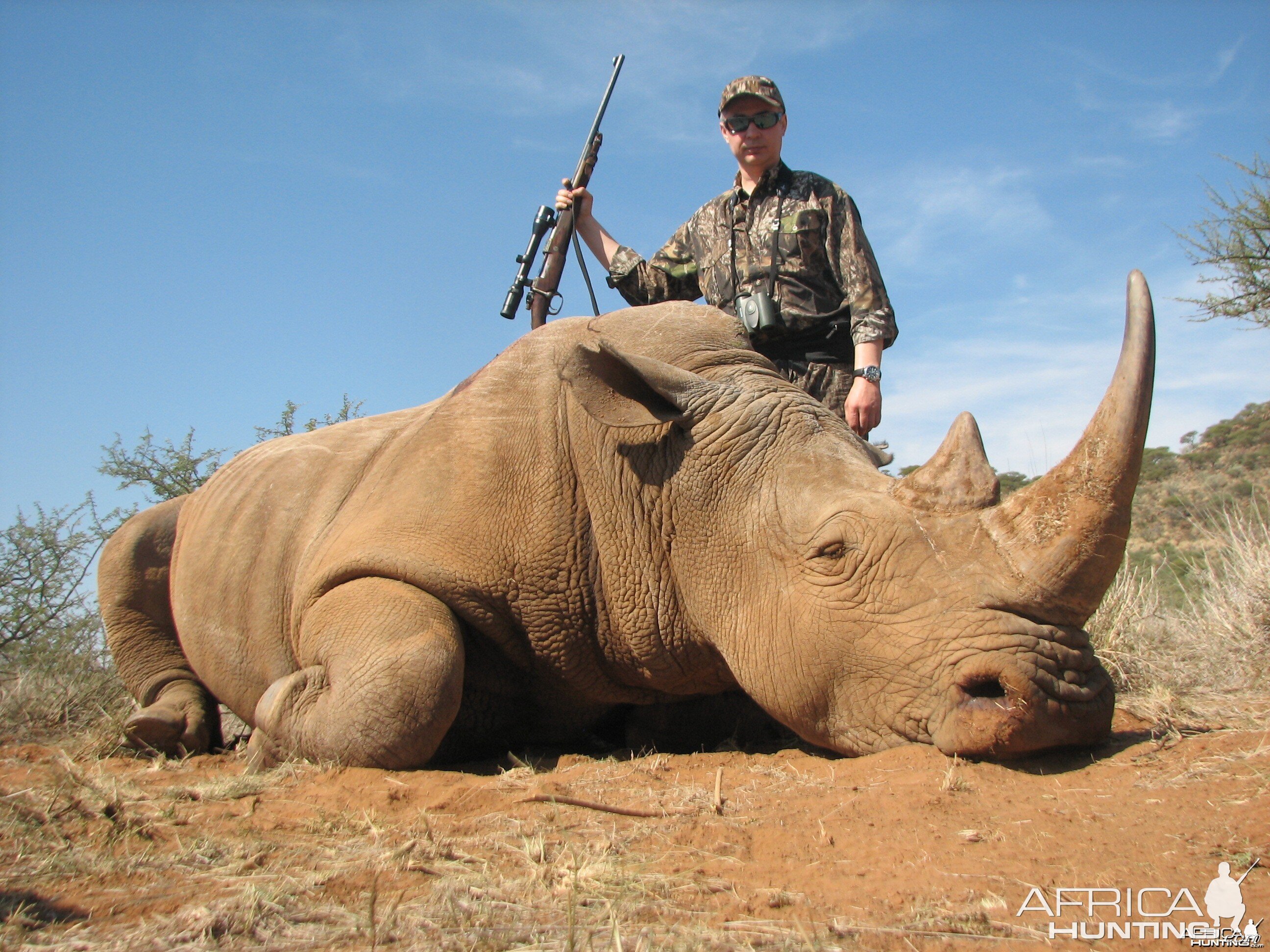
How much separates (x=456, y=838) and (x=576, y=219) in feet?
18.2

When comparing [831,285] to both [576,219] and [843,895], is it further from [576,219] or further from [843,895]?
[843,895]

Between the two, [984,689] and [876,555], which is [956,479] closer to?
[876,555]

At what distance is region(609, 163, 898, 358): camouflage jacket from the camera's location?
18.2 ft

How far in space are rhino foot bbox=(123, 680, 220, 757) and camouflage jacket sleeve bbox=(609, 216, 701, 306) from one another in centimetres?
362

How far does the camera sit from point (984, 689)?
10.5 ft

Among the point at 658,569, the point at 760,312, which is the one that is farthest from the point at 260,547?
the point at 760,312

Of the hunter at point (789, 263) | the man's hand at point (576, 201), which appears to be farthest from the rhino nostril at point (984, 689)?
the man's hand at point (576, 201)

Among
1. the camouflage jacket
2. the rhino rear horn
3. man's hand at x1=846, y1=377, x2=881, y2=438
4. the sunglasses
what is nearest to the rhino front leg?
the rhino rear horn

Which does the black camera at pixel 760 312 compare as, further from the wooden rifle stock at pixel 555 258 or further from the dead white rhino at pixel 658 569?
the wooden rifle stock at pixel 555 258

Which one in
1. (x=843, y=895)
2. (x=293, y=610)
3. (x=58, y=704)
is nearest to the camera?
(x=843, y=895)

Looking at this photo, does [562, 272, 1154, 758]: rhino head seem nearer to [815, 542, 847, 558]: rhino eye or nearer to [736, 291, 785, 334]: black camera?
[815, 542, 847, 558]: rhino eye

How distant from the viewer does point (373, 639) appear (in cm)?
394

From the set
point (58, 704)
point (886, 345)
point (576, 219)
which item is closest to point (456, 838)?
point (886, 345)

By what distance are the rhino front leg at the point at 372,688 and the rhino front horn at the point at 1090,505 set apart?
6.85ft
